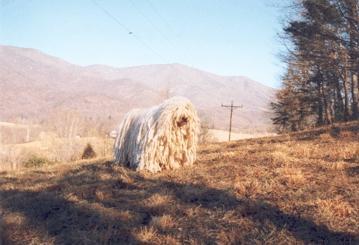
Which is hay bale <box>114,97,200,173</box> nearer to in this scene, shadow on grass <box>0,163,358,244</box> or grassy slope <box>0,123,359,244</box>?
grassy slope <box>0,123,359,244</box>

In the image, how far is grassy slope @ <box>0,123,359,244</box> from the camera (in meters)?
5.64

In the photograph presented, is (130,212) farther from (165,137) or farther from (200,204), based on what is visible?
(165,137)

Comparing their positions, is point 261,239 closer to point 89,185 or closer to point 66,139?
point 89,185

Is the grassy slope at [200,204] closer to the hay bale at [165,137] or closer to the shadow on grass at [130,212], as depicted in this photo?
the shadow on grass at [130,212]

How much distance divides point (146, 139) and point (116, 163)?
183 centimetres

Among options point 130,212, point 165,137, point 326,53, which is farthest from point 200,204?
point 326,53

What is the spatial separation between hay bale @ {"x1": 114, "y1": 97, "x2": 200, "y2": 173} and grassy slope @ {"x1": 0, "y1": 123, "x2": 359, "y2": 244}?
0.38 metres

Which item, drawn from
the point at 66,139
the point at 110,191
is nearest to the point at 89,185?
the point at 110,191

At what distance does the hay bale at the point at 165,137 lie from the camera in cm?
966

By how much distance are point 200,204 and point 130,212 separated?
1.06 metres

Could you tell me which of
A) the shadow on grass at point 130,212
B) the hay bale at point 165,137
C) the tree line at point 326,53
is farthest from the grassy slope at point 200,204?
the tree line at point 326,53

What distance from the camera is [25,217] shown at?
6816 millimetres

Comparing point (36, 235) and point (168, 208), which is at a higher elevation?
point (168, 208)

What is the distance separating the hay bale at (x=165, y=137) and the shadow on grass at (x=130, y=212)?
0.99 m
